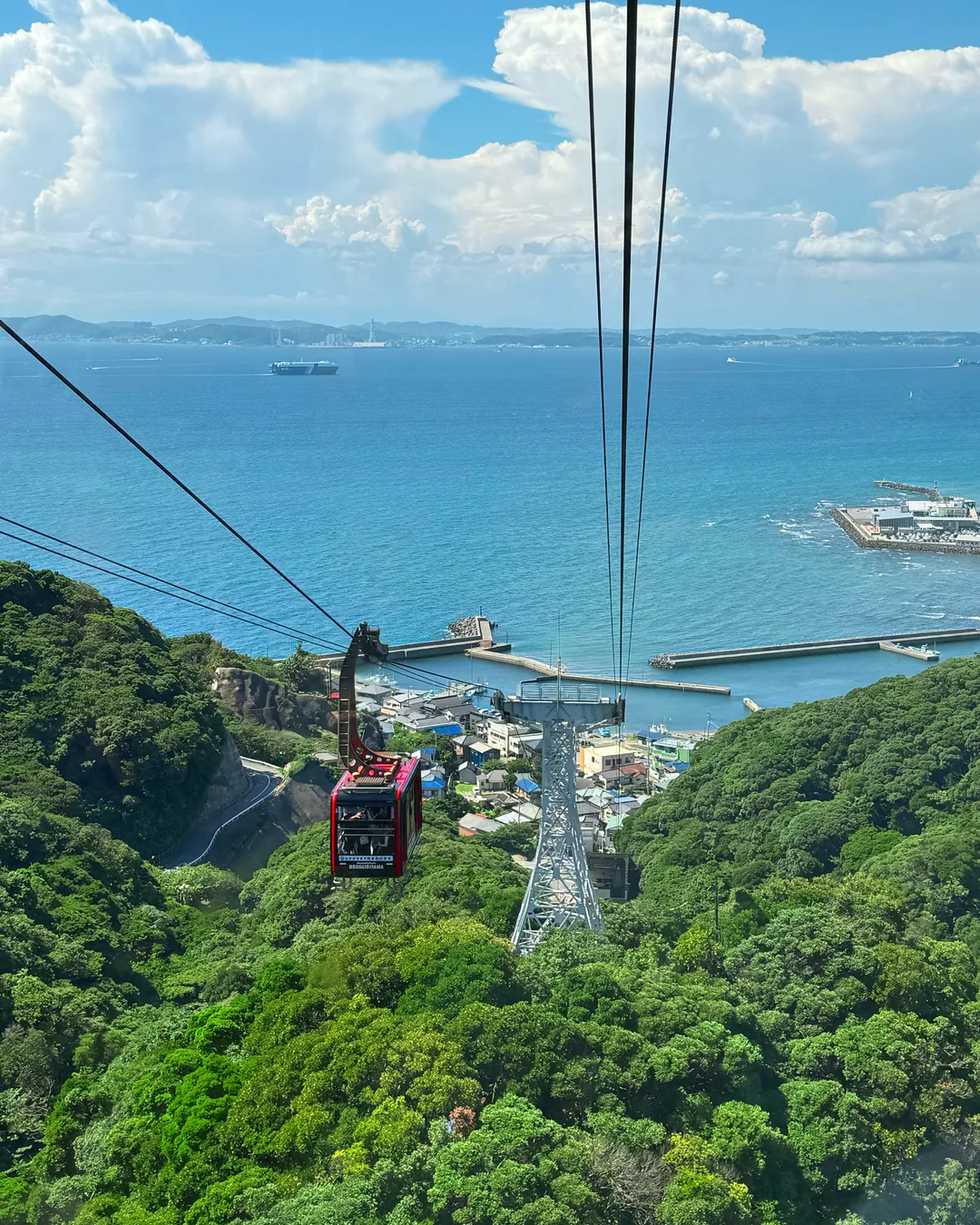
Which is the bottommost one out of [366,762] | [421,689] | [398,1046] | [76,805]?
[421,689]

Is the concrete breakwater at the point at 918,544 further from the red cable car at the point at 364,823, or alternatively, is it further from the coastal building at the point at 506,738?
the red cable car at the point at 364,823

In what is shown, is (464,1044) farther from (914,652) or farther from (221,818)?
(914,652)

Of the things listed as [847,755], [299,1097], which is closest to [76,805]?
[299,1097]

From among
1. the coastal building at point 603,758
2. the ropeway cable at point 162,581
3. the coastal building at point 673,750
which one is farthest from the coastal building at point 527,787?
the ropeway cable at point 162,581

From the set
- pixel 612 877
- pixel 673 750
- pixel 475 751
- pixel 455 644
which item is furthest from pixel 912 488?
pixel 612 877

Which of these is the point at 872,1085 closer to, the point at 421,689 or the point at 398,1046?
the point at 398,1046

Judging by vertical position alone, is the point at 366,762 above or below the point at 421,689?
above

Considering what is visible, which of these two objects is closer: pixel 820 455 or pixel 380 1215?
pixel 380 1215
